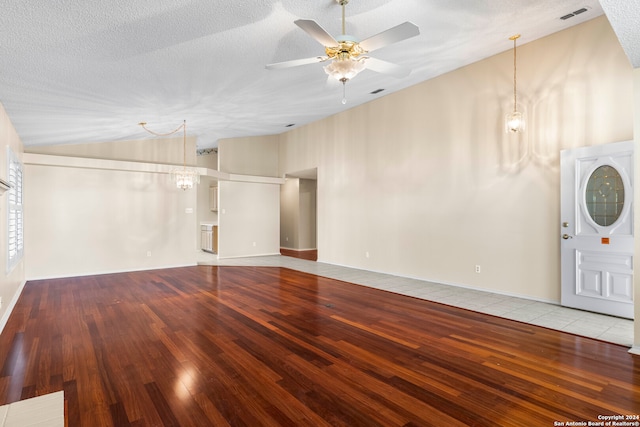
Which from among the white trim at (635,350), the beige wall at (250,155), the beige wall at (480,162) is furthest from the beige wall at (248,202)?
the white trim at (635,350)

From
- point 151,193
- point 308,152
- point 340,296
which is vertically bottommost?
point 340,296

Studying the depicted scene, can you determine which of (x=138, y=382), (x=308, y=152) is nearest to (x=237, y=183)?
(x=308, y=152)

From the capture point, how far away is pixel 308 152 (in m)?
9.26

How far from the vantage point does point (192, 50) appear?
3.25m

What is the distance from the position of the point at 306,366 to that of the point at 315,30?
2676 mm

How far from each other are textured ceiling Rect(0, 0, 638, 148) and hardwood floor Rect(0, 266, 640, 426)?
259cm

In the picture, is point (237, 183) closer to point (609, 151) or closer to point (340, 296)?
point (340, 296)

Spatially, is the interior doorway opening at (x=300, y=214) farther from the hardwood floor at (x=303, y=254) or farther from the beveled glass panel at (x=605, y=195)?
the beveled glass panel at (x=605, y=195)

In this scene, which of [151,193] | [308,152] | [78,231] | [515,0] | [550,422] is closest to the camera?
[550,422]

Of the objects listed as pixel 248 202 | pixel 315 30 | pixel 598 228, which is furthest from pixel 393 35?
pixel 248 202

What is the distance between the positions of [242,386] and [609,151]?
15.6ft

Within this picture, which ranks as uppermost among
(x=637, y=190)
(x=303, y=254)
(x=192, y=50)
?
(x=192, y=50)

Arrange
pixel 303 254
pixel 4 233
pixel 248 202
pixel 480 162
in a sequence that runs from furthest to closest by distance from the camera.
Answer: pixel 303 254
pixel 248 202
pixel 480 162
pixel 4 233

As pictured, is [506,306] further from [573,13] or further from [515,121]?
[573,13]
